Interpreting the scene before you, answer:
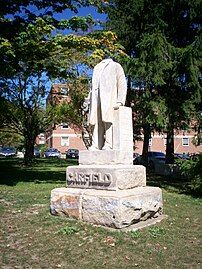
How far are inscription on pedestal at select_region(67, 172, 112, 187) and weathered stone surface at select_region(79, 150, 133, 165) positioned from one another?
302 mm

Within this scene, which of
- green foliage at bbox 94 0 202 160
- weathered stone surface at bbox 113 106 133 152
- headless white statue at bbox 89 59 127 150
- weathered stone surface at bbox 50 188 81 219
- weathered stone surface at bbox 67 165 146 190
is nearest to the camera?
weathered stone surface at bbox 67 165 146 190

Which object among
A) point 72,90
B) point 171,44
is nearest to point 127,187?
point 171,44

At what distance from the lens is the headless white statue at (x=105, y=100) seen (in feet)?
23.3

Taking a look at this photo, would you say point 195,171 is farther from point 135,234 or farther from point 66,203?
point 135,234

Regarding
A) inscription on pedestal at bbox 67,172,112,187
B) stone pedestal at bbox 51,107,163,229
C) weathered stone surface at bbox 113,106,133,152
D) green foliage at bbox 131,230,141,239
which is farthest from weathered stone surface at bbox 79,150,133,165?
green foliage at bbox 131,230,141,239

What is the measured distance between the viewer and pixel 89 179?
6.85m

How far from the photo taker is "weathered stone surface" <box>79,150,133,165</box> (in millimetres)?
6832

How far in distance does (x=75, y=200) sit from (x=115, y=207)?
98cm

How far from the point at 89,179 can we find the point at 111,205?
2.93 ft

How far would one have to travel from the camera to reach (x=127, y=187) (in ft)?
21.9

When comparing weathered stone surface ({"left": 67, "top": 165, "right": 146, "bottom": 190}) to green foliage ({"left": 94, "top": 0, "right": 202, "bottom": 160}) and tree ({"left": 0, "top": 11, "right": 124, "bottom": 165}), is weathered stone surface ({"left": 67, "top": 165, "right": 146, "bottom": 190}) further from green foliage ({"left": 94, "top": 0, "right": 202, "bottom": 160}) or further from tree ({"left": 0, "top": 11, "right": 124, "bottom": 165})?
green foliage ({"left": 94, "top": 0, "right": 202, "bottom": 160})

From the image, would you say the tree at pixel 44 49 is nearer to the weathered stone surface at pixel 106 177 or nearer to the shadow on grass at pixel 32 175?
the shadow on grass at pixel 32 175

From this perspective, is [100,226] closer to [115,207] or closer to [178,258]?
[115,207]

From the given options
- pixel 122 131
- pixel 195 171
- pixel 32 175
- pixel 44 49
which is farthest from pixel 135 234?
pixel 32 175
